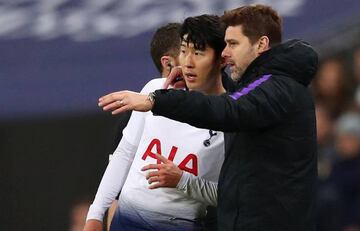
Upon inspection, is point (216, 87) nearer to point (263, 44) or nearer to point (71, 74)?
point (263, 44)

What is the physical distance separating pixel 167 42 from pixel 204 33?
655mm

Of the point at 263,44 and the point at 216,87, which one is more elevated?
the point at 263,44

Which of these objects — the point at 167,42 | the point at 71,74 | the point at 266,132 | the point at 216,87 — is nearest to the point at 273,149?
the point at 266,132

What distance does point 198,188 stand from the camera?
3.04m

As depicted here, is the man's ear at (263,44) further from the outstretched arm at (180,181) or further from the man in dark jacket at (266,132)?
the outstretched arm at (180,181)

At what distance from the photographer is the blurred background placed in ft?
14.8

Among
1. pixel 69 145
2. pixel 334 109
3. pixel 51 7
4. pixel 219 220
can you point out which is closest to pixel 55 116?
pixel 69 145

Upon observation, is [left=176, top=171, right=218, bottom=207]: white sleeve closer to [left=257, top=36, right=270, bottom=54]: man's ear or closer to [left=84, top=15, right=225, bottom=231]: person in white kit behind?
[left=84, top=15, right=225, bottom=231]: person in white kit behind

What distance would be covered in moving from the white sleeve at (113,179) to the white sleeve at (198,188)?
28cm

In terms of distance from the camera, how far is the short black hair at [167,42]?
3.68m

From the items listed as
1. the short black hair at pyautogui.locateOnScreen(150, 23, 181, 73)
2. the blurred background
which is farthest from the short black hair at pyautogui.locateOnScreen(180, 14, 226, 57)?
the blurred background

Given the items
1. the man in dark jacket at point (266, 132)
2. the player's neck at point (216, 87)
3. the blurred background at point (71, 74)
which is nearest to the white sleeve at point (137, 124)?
the player's neck at point (216, 87)

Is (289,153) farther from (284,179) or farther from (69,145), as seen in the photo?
(69,145)

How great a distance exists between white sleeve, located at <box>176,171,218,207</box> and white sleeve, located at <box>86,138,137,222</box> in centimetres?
28
